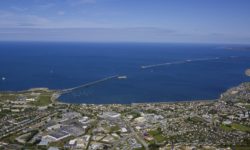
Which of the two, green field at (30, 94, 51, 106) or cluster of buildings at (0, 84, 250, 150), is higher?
A: green field at (30, 94, 51, 106)

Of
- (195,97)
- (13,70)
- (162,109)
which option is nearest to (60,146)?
(162,109)

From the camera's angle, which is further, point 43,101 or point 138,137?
point 43,101

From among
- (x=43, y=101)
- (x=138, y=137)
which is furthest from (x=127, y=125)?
(x=43, y=101)

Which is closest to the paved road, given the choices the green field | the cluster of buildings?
the cluster of buildings

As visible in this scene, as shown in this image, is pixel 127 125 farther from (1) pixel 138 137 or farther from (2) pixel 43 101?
(2) pixel 43 101

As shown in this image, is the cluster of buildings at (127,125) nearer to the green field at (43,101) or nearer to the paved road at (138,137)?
the paved road at (138,137)

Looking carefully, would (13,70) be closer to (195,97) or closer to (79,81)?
(79,81)

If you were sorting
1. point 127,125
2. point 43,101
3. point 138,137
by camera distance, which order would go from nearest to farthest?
point 138,137 → point 127,125 → point 43,101

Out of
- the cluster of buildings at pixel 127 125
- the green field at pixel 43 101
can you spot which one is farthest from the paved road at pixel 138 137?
the green field at pixel 43 101

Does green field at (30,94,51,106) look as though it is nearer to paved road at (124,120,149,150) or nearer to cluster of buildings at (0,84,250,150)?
cluster of buildings at (0,84,250,150)

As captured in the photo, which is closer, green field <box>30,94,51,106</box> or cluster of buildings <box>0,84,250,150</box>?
cluster of buildings <box>0,84,250,150</box>

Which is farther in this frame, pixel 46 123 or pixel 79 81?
pixel 79 81
